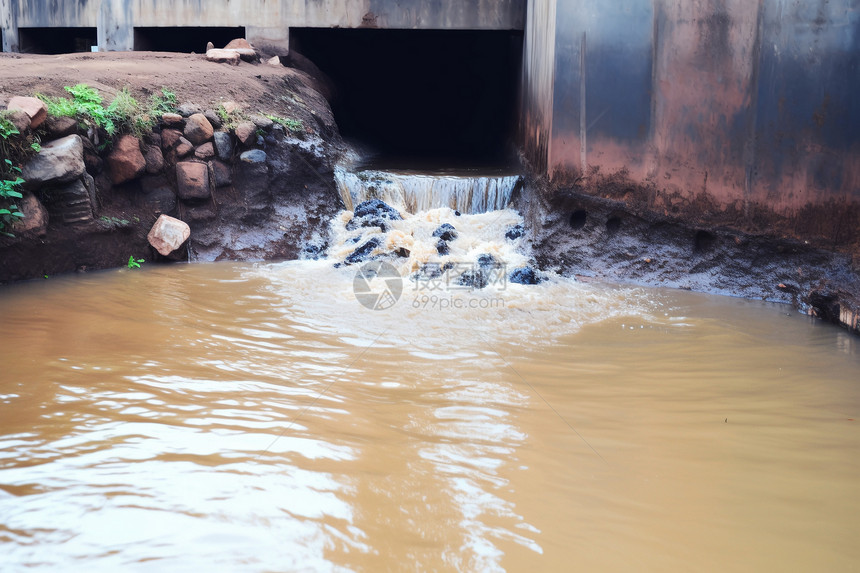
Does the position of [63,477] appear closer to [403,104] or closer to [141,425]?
[141,425]

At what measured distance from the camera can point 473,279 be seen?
6746 mm

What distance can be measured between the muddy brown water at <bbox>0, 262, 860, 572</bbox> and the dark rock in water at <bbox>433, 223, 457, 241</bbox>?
2233mm

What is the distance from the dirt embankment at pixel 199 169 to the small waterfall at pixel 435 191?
338 mm

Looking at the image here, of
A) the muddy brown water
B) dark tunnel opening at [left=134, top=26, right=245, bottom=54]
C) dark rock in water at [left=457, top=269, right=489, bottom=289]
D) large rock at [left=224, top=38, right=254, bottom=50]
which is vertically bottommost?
the muddy brown water

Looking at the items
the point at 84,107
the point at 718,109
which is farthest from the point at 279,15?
the point at 718,109

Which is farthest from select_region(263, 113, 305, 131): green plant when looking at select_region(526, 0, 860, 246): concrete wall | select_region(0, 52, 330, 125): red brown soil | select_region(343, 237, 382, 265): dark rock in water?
select_region(526, 0, 860, 246): concrete wall

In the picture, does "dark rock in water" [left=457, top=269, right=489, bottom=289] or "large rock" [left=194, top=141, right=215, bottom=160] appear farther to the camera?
"large rock" [left=194, top=141, right=215, bottom=160]

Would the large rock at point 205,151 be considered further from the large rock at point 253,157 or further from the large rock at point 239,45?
the large rock at point 239,45

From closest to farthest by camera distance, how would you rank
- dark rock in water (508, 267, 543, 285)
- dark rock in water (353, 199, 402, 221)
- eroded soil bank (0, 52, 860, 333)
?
eroded soil bank (0, 52, 860, 333) < dark rock in water (508, 267, 543, 285) < dark rock in water (353, 199, 402, 221)

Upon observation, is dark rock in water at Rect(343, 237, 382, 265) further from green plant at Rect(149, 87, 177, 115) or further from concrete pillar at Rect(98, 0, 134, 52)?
concrete pillar at Rect(98, 0, 134, 52)

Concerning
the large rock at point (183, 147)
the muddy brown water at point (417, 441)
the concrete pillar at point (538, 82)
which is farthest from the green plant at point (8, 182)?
the concrete pillar at point (538, 82)

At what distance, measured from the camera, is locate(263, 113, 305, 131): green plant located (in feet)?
28.1

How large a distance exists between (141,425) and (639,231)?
5511 millimetres

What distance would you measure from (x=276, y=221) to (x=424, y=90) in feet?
26.8
